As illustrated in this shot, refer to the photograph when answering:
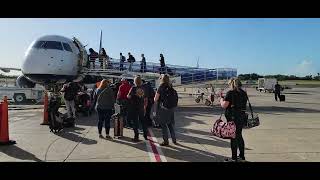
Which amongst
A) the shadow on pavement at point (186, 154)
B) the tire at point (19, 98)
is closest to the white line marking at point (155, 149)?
the shadow on pavement at point (186, 154)

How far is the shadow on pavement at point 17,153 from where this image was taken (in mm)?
8492

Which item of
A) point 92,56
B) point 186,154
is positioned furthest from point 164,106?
point 92,56

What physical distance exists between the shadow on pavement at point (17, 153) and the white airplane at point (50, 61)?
885 cm

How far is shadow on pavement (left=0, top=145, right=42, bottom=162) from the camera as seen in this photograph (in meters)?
8.49

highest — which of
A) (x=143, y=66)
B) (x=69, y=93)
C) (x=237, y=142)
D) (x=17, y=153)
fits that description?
(x=143, y=66)

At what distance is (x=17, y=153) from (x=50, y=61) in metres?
10.0

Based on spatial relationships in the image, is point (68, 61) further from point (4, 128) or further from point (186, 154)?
point (186, 154)

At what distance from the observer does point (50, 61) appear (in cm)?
1848

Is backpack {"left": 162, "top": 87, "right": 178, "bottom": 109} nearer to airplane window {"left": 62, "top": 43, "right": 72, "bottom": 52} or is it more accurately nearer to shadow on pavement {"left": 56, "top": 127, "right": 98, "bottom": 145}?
shadow on pavement {"left": 56, "top": 127, "right": 98, "bottom": 145}

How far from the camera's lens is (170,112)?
1006 cm

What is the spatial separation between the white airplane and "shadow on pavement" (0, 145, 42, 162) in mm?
8847

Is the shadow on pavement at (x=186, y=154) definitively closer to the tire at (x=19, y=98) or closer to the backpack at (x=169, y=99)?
the backpack at (x=169, y=99)
